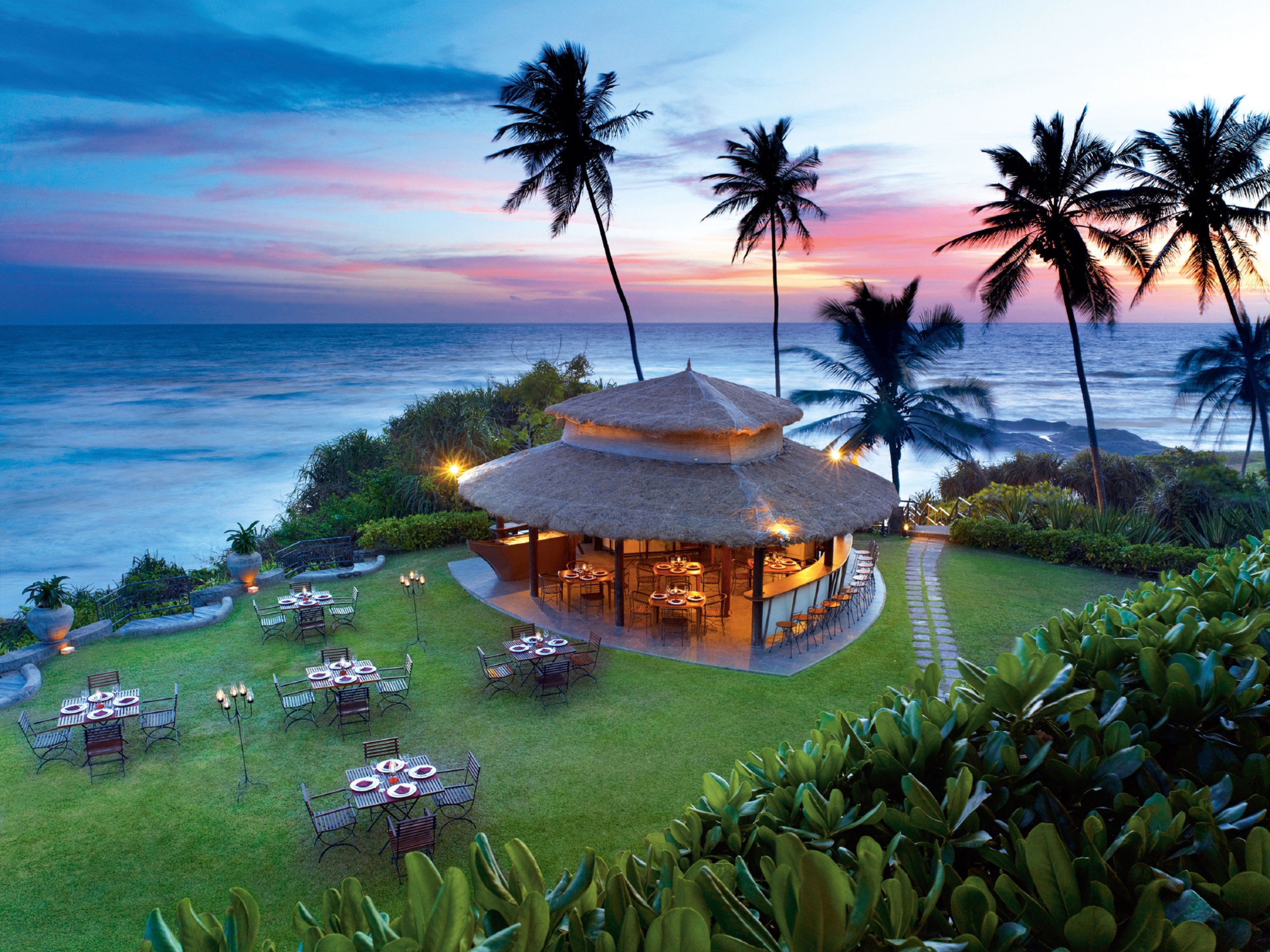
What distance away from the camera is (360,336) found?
123062 millimetres

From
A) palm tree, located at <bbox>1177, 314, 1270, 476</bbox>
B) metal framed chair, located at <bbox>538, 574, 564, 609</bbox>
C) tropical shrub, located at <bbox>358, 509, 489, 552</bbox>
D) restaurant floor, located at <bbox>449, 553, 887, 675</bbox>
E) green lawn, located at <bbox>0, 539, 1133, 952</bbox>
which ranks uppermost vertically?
palm tree, located at <bbox>1177, 314, 1270, 476</bbox>

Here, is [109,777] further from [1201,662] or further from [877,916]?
[1201,662]

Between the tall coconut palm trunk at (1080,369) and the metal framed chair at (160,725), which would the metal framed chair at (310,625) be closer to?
the metal framed chair at (160,725)

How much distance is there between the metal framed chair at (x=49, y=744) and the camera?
30.8ft

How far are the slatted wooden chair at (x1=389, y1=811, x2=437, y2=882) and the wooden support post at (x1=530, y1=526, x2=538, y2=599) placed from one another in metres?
7.72

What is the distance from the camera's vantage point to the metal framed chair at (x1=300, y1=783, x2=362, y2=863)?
760 centimetres

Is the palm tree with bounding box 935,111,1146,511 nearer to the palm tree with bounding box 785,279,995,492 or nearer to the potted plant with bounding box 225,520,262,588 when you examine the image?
the palm tree with bounding box 785,279,995,492

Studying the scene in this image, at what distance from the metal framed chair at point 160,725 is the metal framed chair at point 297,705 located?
1.34 metres

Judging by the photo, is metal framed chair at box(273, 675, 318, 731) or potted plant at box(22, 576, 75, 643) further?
potted plant at box(22, 576, 75, 643)

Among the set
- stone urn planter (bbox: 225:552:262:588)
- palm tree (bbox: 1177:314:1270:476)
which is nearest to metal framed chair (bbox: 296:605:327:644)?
stone urn planter (bbox: 225:552:262:588)

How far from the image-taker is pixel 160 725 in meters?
9.89

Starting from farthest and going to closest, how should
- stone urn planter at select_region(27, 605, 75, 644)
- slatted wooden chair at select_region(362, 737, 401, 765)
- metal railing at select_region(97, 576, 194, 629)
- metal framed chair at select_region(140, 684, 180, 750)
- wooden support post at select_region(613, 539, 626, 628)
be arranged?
metal railing at select_region(97, 576, 194, 629), wooden support post at select_region(613, 539, 626, 628), stone urn planter at select_region(27, 605, 75, 644), metal framed chair at select_region(140, 684, 180, 750), slatted wooden chair at select_region(362, 737, 401, 765)

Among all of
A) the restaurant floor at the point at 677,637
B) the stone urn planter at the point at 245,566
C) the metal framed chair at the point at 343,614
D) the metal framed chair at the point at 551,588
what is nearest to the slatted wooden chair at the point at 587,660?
the restaurant floor at the point at 677,637

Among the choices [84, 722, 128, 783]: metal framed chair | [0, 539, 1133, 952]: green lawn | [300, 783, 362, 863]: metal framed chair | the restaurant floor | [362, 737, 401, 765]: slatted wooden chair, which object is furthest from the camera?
the restaurant floor
